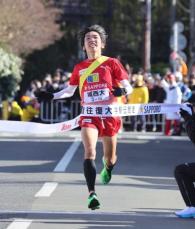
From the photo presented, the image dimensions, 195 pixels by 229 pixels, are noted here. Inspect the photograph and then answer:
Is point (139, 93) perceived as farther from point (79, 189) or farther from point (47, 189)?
point (47, 189)

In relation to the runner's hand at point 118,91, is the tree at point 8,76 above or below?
below

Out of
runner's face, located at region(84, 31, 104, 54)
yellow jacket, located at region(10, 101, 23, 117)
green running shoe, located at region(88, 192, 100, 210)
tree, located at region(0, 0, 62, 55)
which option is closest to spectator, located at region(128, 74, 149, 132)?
yellow jacket, located at region(10, 101, 23, 117)

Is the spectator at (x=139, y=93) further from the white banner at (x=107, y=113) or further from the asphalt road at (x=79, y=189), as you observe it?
the white banner at (x=107, y=113)

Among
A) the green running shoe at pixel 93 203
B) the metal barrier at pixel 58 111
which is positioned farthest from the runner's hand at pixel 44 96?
the metal barrier at pixel 58 111

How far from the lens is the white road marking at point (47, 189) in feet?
36.5

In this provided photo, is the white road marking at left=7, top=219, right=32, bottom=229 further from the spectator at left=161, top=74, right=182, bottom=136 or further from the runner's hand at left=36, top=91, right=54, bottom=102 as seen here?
the spectator at left=161, top=74, right=182, bottom=136

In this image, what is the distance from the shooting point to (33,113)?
2589 cm

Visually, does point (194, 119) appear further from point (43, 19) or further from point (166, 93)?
point (43, 19)

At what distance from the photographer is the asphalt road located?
9.23 metres

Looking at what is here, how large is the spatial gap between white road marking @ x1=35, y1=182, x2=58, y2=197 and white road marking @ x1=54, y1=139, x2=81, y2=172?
5.67ft

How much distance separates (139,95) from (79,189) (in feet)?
38.8

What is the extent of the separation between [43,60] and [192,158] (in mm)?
26056

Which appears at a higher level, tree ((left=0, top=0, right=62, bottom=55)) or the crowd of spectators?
tree ((left=0, top=0, right=62, bottom=55))

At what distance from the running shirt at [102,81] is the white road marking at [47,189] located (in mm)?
1778
